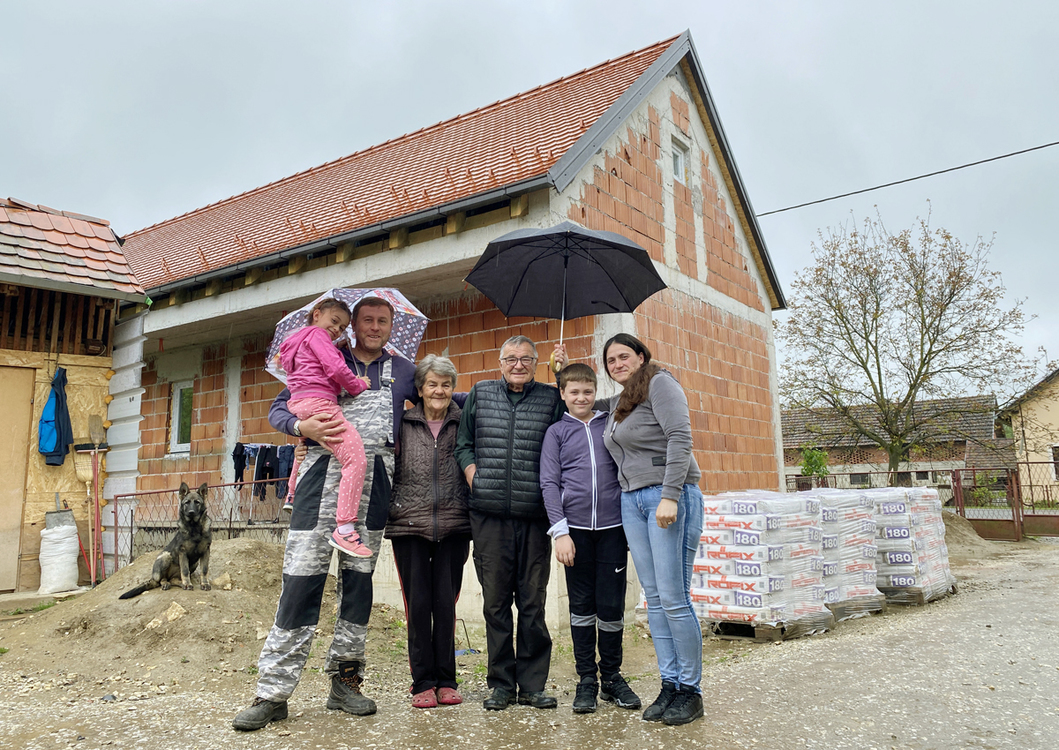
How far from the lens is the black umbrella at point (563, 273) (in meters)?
4.50

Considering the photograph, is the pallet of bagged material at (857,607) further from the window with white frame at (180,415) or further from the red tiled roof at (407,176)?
the window with white frame at (180,415)

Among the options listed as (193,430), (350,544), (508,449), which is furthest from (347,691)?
(193,430)

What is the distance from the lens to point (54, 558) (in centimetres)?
668

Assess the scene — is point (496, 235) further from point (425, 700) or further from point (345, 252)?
point (425, 700)

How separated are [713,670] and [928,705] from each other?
1399 mm

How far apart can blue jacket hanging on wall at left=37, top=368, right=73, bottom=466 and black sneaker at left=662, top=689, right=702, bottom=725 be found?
617cm

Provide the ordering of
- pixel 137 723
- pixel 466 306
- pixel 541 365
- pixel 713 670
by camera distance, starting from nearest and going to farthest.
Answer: pixel 137 723, pixel 713 670, pixel 541 365, pixel 466 306

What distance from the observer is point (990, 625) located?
6449 millimetres

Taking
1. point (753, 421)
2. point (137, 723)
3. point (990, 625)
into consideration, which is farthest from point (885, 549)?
point (137, 723)

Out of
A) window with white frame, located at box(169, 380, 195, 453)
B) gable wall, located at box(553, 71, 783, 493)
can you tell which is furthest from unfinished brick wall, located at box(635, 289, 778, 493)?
window with white frame, located at box(169, 380, 195, 453)

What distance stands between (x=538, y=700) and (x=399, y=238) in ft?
17.2

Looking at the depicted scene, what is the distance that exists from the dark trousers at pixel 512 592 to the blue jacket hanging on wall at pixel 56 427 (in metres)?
5.01

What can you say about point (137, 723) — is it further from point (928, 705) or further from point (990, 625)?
point (990, 625)

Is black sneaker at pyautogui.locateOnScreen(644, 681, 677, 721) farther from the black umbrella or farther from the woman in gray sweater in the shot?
the black umbrella
